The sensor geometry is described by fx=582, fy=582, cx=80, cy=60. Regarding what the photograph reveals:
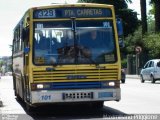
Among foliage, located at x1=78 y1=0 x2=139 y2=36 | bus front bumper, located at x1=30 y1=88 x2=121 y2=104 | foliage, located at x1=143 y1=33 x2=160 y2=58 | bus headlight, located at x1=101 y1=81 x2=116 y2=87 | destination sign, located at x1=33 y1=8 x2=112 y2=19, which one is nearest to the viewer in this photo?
bus front bumper, located at x1=30 y1=88 x2=121 y2=104

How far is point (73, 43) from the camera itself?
50.6ft

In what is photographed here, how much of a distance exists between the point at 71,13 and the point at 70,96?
2.29m

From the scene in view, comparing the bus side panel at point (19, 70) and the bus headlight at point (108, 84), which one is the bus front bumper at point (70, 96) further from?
the bus side panel at point (19, 70)

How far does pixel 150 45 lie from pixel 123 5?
70.8 feet

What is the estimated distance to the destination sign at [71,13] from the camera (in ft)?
51.1

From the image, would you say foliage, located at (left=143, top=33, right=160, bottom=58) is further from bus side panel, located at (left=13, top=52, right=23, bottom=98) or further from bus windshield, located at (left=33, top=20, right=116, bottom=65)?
bus windshield, located at (left=33, top=20, right=116, bottom=65)

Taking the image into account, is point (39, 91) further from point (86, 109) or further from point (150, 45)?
point (150, 45)

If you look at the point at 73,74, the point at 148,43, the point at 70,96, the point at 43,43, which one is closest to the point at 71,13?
the point at 43,43

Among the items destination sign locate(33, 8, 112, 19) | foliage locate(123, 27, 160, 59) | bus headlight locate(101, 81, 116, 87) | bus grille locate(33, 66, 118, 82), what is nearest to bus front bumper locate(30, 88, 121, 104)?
bus headlight locate(101, 81, 116, 87)

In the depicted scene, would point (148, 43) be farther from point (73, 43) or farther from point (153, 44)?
point (73, 43)

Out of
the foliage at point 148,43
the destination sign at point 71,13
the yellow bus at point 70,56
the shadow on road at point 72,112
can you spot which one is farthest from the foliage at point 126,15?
the yellow bus at point 70,56

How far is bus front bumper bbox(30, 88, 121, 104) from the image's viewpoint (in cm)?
1511

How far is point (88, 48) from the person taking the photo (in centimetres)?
1543

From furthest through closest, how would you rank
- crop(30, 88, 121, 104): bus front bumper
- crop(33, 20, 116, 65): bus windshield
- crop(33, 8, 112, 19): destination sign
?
crop(33, 8, 112, 19): destination sign
crop(33, 20, 116, 65): bus windshield
crop(30, 88, 121, 104): bus front bumper
